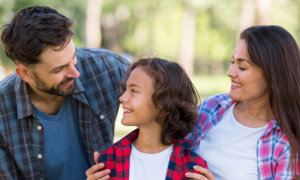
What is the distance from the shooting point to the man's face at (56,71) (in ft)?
8.77

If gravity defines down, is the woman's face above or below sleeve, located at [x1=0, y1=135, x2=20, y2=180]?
above

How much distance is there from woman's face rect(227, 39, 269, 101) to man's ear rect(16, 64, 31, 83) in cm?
139

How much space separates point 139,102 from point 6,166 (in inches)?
44.5

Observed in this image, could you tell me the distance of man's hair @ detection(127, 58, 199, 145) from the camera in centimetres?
232

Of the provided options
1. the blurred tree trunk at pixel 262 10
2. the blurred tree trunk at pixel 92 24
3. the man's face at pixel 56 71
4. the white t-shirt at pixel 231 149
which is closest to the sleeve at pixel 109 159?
the white t-shirt at pixel 231 149

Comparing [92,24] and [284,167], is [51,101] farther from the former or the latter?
[92,24]

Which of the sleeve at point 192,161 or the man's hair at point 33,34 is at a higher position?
the man's hair at point 33,34

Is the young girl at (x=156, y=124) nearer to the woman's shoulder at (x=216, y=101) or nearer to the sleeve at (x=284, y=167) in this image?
the woman's shoulder at (x=216, y=101)

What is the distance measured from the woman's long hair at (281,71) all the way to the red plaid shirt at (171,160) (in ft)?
1.74

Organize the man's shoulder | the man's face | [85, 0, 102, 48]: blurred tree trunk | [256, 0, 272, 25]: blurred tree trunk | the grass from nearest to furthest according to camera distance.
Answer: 1. the man's face
2. the man's shoulder
3. the grass
4. [256, 0, 272, 25]: blurred tree trunk
5. [85, 0, 102, 48]: blurred tree trunk

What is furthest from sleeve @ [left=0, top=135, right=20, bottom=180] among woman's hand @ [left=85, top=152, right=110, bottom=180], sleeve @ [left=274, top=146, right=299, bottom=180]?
sleeve @ [left=274, top=146, right=299, bottom=180]

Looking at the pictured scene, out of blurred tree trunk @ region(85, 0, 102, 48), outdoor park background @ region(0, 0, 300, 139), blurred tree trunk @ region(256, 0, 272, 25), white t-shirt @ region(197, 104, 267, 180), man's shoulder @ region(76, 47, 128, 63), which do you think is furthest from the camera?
blurred tree trunk @ region(85, 0, 102, 48)

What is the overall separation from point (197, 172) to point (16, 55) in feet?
4.72

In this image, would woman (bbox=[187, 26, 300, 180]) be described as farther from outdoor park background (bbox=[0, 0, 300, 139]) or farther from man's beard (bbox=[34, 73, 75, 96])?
outdoor park background (bbox=[0, 0, 300, 139])
